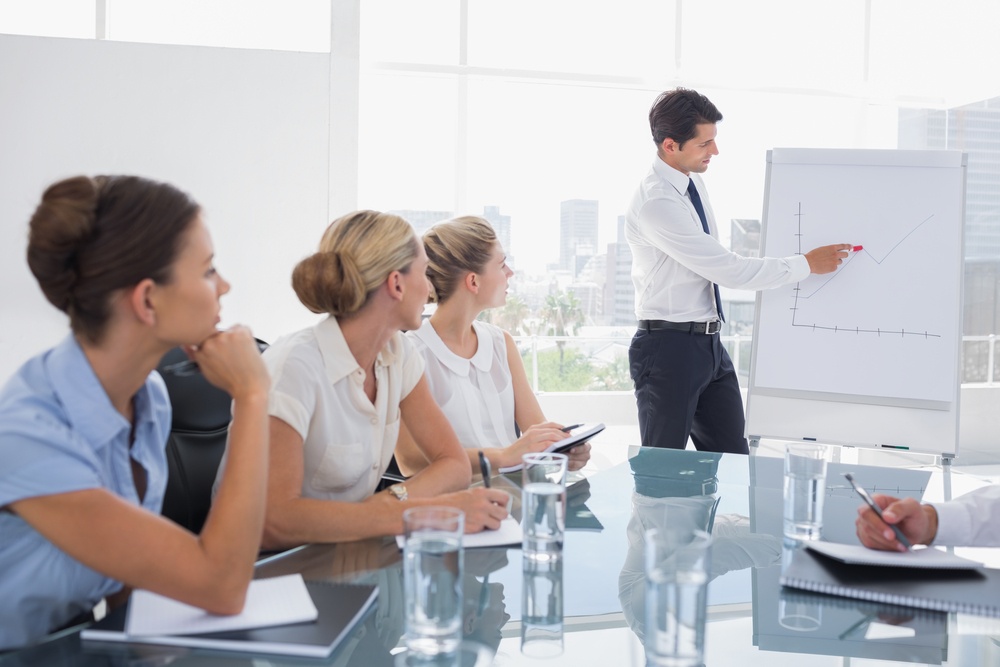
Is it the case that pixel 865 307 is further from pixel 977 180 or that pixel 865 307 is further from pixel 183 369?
pixel 977 180

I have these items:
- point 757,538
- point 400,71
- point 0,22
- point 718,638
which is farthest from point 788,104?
point 718,638

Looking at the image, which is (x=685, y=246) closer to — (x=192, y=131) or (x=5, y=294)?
(x=192, y=131)

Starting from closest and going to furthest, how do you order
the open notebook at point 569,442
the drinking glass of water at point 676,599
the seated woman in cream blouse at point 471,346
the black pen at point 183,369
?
the drinking glass of water at point 676,599 < the black pen at point 183,369 < the open notebook at point 569,442 < the seated woman in cream blouse at point 471,346

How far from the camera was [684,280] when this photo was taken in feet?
10.8

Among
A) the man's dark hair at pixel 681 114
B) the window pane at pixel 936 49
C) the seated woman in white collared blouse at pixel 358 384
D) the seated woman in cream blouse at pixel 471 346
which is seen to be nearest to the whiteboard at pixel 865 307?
the man's dark hair at pixel 681 114

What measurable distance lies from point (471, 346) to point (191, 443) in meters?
0.85

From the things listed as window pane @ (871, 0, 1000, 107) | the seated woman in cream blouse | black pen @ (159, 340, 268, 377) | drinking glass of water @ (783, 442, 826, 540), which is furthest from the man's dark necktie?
window pane @ (871, 0, 1000, 107)

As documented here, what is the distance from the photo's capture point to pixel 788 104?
6434 mm

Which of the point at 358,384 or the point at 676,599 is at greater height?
the point at 358,384

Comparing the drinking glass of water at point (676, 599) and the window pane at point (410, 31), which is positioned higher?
the window pane at point (410, 31)

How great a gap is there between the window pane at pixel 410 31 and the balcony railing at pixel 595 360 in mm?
2042

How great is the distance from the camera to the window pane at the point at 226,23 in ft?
16.8

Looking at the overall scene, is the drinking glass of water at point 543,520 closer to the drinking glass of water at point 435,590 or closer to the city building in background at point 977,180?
the drinking glass of water at point 435,590

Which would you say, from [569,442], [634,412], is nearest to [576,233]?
[634,412]
